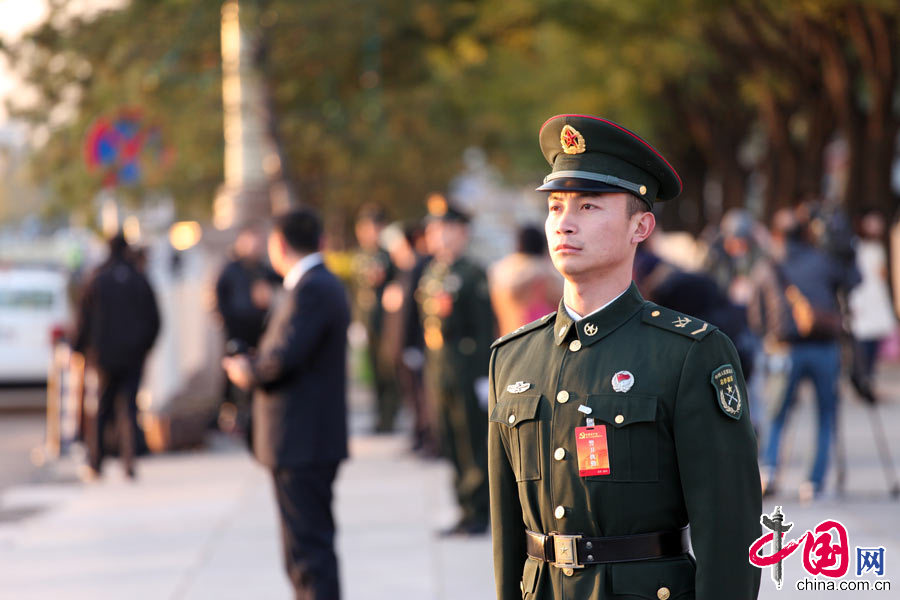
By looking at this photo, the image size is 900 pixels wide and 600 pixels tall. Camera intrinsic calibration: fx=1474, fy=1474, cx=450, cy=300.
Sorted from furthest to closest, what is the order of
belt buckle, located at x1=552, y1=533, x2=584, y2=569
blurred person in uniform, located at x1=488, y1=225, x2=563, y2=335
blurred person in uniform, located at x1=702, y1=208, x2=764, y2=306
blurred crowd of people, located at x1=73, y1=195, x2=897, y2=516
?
1. blurred person in uniform, located at x1=702, y1=208, x2=764, y2=306
2. blurred crowd of people, located at x1=73, y1=195, x2=897, y2=516
3. blurred person in uniform, located at x1=488, y1=225, x2=563, y2=335
4. belt buckle, located at x1=552, y1=533, x2=584, y2=569

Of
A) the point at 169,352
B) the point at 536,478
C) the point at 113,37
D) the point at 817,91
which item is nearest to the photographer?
the point at 536,478

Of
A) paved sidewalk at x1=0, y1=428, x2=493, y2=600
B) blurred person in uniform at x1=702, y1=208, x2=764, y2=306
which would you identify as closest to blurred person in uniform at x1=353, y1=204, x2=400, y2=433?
paved sidewalk at x1=0, y1=428, x2=493, y2=600

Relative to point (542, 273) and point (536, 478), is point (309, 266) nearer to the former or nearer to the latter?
point (542, 273)

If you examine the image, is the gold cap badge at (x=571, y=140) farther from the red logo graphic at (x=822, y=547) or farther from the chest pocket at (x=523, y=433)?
the red logo graphic at (x=822, y=547)

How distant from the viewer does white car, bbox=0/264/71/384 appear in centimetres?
1762

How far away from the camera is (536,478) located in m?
3.21

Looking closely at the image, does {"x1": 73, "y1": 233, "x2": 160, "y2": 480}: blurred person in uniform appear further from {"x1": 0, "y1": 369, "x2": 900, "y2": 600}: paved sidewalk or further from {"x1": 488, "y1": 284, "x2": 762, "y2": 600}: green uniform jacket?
{"x1": 488, "y1": 284, "x2": 762, "y2": 600}: green uniform jacket

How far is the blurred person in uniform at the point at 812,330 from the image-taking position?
31.1ft

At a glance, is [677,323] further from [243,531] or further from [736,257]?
[736,257]

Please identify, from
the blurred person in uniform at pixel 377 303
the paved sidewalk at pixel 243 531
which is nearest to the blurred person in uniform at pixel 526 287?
the paved sidewalk at pixel 243 531

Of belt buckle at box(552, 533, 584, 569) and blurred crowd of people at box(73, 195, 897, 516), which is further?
blurred crowd of people at box(73, 195, 897, 516)

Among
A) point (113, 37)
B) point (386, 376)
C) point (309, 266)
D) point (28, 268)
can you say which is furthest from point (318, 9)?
point (309, 266)

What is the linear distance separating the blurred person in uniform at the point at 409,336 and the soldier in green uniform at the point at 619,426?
8791 millimetres

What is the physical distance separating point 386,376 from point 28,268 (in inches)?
243
